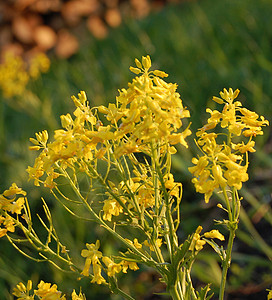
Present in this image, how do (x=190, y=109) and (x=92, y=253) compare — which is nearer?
(x=92, y=253)

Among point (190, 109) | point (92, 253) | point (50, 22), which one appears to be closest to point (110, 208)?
point (92, 253)

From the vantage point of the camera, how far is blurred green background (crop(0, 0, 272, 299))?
141cm

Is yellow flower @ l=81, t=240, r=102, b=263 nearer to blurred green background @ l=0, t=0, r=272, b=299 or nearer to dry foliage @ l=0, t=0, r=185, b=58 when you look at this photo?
blurred green background @ l=0, t=0, r=272, b=299

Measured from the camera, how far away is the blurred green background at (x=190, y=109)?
1414mm

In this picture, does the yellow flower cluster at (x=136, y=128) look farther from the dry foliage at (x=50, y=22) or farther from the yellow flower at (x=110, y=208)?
the dry foliage at (x=50, y=22)

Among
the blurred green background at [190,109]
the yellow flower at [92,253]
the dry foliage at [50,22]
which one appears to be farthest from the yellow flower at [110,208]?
the dry foliage at [50,22]

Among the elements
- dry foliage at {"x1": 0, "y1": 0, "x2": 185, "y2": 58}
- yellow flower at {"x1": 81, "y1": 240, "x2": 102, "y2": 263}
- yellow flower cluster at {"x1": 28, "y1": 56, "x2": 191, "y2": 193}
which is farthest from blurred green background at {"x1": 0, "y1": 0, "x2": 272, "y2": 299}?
dry foliage at {"x1": 0, "y1": 0, "x2": 185, "y2": 58}

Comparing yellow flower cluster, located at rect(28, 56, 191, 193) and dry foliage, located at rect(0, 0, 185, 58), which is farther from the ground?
dry foliage, located at rect(0, 0, 185, 58)

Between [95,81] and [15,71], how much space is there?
445 mm

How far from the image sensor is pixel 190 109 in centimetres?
181

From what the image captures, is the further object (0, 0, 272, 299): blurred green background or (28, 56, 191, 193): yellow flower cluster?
(0, 0, 272, 299): blurred green background

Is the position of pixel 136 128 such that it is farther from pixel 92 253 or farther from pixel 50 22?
pixel 50 22

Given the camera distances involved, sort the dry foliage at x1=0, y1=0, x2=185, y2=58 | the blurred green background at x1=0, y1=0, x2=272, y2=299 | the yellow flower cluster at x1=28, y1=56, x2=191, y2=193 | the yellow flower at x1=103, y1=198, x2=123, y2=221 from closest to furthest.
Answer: the yellow flower cluster at x1=28, y1=56, x2=191, y2=193 → the yellow flower at x1=103, y1=198, x2=123, y2=221 → the blurred green background at x1=0, y1=0, x2=272, y2=299 → the dry foliage at x1=0, y1=0, x2=185, y2=58

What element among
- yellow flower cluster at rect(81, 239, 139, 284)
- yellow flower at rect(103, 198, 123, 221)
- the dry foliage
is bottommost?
yellow flower cluster at rect(81, 239, 139, 284)
